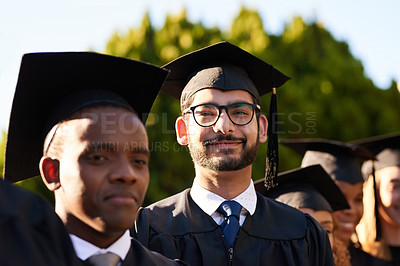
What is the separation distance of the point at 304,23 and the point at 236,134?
12.9 metres

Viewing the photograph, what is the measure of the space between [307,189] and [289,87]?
8579 millimetres

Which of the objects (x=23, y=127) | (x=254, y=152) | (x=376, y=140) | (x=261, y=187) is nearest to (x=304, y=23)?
(x=376, y=140)

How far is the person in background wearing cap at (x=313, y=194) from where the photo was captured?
3961 millimetres

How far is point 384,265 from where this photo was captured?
4.89m

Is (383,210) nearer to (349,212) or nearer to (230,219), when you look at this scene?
(349,212)

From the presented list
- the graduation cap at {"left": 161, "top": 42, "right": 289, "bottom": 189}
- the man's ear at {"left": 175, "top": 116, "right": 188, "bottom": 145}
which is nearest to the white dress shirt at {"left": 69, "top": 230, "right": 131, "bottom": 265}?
the man's ear at {"left": 175, "top": 116, "right": 188, "bottom": 145}

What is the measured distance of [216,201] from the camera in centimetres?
310

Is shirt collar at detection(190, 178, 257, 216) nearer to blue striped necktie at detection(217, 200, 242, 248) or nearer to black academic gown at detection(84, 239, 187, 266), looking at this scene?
blue striped necktie at detection(217, 200, 242, 248)

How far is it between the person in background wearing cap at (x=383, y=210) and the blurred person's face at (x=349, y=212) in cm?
27

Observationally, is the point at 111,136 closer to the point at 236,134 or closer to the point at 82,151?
the point at 82,151

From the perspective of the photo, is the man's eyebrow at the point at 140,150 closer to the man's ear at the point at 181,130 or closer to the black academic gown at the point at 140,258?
the black academic gown at the point at 140,258

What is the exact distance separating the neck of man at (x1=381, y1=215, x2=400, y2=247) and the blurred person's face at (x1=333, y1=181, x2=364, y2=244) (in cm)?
36

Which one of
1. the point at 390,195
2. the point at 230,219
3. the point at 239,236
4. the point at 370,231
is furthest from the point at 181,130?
the point at 370,231

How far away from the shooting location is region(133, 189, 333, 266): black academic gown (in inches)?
115
